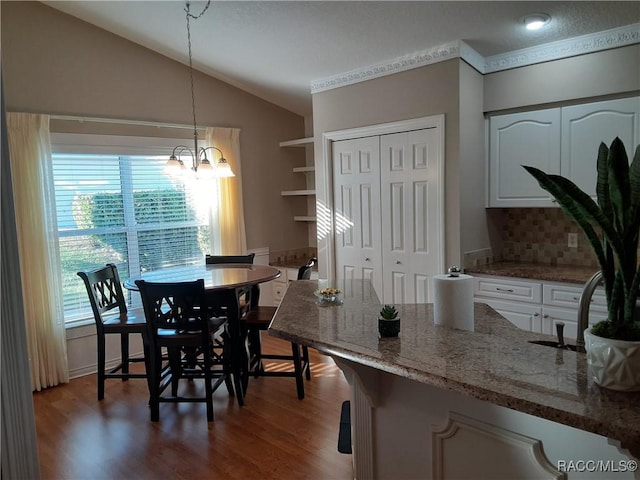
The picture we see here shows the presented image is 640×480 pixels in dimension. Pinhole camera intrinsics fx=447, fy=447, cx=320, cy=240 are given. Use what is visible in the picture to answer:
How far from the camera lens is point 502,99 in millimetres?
3533

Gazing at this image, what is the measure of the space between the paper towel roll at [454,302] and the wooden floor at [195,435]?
1.37m

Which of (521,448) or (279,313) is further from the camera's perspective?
(279,313)

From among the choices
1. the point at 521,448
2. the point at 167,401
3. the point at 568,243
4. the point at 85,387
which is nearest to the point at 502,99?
the point at 568,243

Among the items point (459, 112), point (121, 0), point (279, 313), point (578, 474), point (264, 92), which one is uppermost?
point (121, 0)

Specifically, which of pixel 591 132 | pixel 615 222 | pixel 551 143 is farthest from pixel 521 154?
pixel 615 222

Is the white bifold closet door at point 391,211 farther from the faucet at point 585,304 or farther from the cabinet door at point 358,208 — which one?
the faucet at point 585,304

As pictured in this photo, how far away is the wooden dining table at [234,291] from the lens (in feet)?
10.3

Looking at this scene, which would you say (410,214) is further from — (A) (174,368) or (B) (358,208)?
(A) (174,368)

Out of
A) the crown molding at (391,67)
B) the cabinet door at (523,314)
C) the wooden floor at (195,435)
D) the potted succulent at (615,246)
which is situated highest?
the crown molding at (391,67)

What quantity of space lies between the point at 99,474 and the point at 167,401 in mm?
639

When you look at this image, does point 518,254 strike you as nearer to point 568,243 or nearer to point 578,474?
point 568,243

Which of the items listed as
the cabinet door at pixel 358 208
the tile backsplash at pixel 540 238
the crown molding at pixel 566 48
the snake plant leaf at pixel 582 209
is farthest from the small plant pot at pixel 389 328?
the crown molding at pixel 566 48

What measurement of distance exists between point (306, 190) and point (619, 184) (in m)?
4.56

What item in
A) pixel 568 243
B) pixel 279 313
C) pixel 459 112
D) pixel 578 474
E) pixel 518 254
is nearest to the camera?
pixel 578 474
